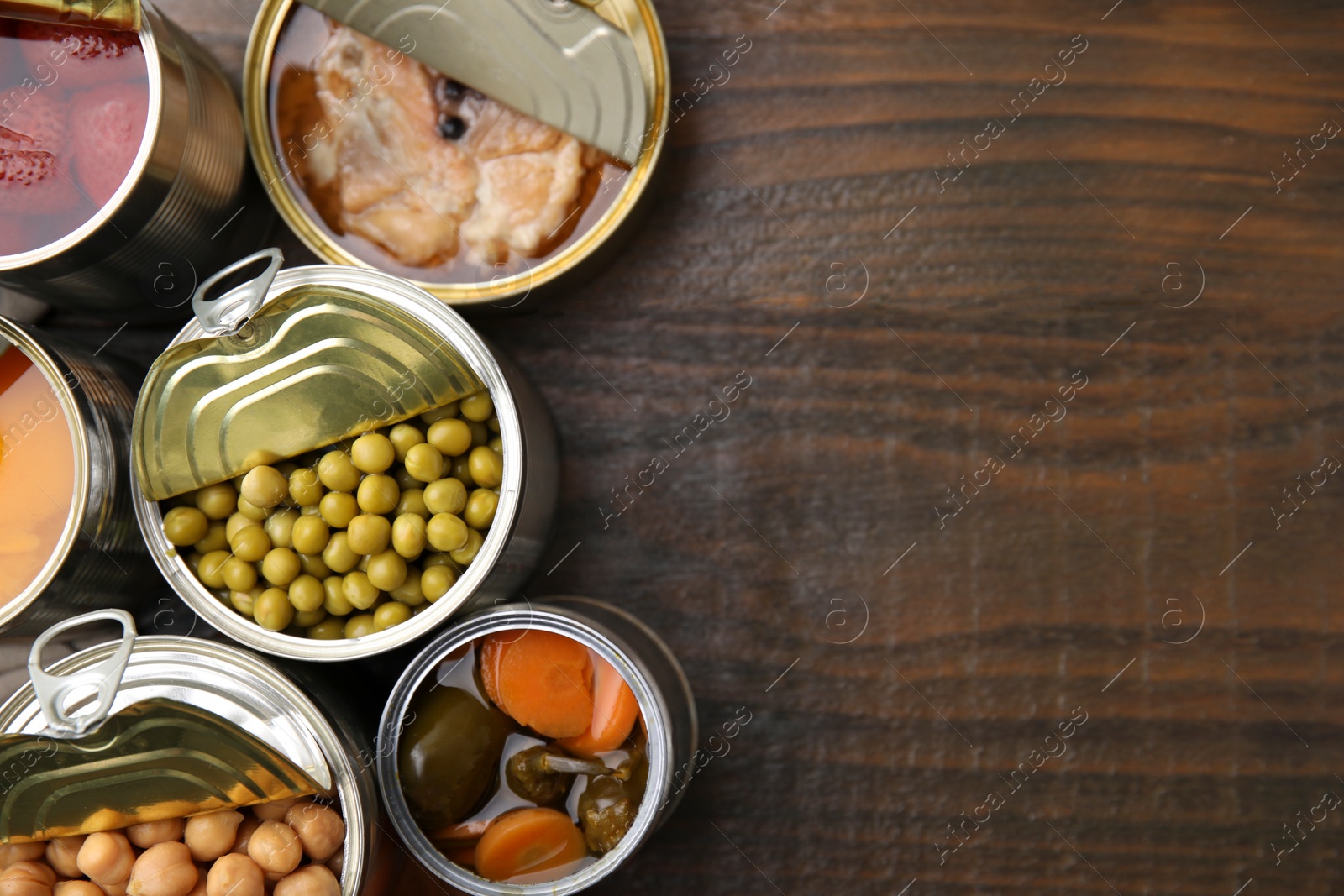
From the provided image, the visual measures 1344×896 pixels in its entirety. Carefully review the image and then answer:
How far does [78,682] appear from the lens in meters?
1.09

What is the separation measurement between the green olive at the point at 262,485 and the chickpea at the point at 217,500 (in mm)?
52

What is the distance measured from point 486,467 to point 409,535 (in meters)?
0.15

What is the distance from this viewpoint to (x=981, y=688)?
4.95 feet

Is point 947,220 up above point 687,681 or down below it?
above

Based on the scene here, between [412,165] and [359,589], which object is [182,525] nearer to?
[359,589]

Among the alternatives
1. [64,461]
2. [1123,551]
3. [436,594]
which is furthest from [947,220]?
[64,461]

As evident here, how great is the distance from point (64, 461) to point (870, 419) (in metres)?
1.25

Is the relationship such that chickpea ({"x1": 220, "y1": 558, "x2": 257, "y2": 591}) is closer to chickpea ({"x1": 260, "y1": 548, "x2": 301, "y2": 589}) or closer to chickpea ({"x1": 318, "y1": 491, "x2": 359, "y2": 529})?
chickpea ({"x1": 260, "y1": 548, "x2": 301, "y2": 589})

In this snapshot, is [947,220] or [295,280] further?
[947,220]

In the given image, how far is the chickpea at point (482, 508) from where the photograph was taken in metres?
1.25

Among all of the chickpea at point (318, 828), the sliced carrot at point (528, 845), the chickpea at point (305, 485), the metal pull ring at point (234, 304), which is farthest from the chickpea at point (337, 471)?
the sliced carrot at point (528, 845)

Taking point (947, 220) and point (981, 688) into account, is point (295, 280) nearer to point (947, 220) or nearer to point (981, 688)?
point (947, 220)

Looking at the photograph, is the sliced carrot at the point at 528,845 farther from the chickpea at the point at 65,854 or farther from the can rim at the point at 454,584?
the chickpea at the point at 65,854

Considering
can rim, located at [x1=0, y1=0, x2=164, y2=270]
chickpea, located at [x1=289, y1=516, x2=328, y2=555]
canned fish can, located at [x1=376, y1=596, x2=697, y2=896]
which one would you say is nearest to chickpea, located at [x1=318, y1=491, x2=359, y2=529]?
chickpea, located at [x1=289, y1=516, x2=328, y2=555]
